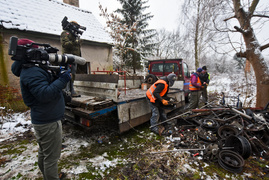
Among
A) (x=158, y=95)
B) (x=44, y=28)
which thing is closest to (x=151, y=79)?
(x=158, y=95)

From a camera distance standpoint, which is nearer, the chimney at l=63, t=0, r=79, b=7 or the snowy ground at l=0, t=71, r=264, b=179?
the snowy ground at l=0, t=71, r=264, b=179

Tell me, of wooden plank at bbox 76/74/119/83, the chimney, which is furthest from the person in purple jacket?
the chimney

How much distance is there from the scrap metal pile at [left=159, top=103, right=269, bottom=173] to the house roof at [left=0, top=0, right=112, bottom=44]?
687 cm

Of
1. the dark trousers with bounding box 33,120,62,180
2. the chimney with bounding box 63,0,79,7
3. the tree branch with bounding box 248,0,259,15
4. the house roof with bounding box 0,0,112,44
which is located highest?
the chimney with bounding box 63,0,79,7

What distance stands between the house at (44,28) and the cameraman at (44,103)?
553cm

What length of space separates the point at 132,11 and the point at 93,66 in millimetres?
11024

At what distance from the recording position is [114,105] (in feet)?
9.69

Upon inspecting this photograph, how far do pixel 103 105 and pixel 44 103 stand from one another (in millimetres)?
1279

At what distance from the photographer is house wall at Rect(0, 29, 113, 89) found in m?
5.34

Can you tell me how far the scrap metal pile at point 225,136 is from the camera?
2.47 m

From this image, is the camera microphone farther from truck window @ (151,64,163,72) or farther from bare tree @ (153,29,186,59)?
bare tree @ (153,29,186,59)

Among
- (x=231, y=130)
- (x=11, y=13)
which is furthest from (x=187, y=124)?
(x=11, y=13)

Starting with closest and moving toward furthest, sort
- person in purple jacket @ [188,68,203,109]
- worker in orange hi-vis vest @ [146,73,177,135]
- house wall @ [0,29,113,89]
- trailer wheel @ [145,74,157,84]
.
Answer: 1. worker in orange hi-vis vest @ [146,73,177,135]
2. house wall @ [0,29,113,89]
3. person in purple jacket @ [188,68,203,109]
4. trailer wheel @ [145,74,157,84]

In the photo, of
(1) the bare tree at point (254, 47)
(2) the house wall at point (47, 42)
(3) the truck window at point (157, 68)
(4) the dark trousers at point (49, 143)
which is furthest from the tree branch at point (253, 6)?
(2) the house wall at point (47, 42)
